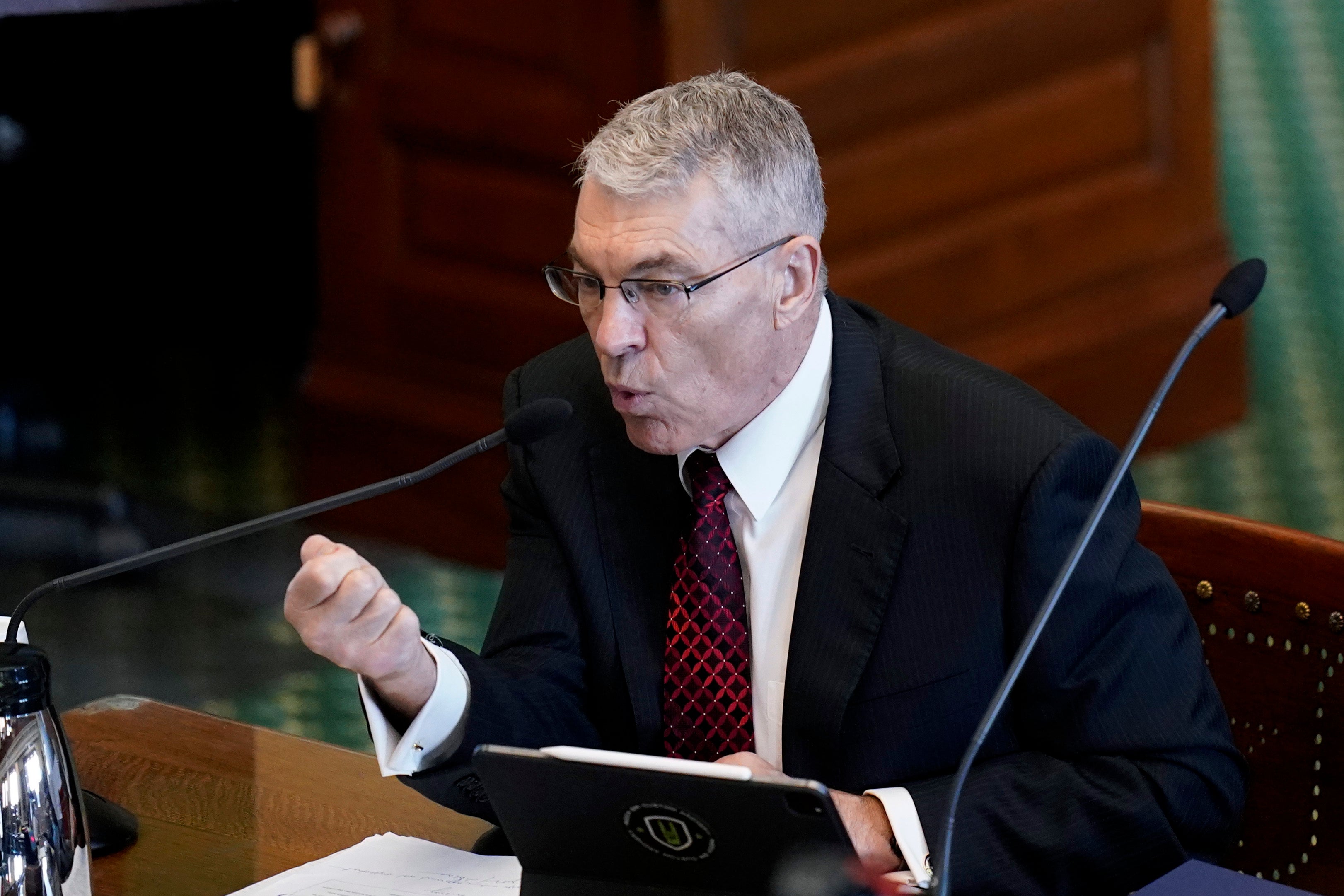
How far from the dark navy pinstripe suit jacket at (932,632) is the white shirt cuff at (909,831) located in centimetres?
1

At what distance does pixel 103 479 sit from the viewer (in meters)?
4.26

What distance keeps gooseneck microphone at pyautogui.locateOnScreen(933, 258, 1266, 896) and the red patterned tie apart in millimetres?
240

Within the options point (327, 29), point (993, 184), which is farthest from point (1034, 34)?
point (327, 29)

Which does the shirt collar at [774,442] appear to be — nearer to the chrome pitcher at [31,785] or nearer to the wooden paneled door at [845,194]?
the chrome pitcher at [31,785]

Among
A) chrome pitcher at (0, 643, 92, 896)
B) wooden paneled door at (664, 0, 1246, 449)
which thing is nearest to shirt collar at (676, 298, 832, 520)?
chrome pitcher at (0, 643, 92, 896)

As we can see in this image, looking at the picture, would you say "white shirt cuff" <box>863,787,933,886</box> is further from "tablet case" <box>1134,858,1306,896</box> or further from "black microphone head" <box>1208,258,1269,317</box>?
"black microphone head" <box>1208,258,1269,317</box>

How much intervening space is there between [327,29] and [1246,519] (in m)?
2.77

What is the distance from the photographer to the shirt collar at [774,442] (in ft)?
5.38

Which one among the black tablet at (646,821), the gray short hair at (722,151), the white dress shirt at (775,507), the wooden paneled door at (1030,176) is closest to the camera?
the black tablet at (646,821)

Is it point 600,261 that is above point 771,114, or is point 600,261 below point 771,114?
below

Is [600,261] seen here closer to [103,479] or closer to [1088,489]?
[1088,489]

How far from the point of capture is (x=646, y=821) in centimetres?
119

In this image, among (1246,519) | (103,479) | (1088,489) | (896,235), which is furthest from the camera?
(103,479)

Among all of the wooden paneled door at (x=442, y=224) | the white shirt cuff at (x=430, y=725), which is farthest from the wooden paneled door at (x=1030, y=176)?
the white shirt cuff at (x=430, y=725)
